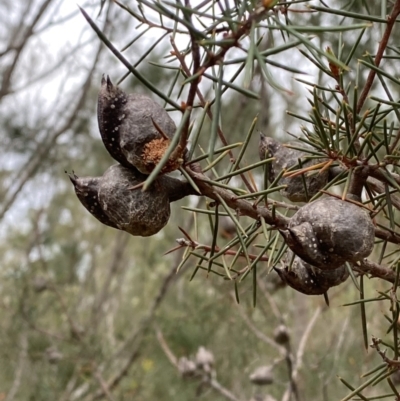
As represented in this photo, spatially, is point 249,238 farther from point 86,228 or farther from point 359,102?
point 86,228

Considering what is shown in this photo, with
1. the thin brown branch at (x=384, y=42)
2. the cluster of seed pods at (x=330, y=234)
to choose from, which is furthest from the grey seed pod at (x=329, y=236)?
the thin brown branch at (x=384, y=42)

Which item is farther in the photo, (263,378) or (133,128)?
(263,378)

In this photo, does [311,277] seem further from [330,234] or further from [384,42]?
[384,42]

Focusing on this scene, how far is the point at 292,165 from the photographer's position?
0.51 meters

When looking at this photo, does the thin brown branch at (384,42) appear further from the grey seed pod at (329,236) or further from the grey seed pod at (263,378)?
the grey seed pod at (263,378)

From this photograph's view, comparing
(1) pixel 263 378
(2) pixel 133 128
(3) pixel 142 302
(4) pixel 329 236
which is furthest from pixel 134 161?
(3) pixel 142 302

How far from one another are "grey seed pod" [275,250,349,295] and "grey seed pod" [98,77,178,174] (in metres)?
0.14

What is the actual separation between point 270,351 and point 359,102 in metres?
2.79

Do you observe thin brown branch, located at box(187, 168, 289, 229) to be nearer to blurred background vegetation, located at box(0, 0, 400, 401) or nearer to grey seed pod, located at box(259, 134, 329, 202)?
grey seed pod, located at box(259, 134, 329, 202)

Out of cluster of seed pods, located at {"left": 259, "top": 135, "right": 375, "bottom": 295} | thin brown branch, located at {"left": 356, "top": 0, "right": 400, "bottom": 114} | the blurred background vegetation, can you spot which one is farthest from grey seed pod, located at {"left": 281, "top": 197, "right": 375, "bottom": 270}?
the blurred background vegetation

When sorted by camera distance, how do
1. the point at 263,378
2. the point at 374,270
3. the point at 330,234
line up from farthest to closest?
1. the point at 263,378
2. the point at 374,270
3. the point at 330,234

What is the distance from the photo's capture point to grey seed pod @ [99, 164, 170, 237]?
404 millimetres

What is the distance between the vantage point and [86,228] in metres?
5.85

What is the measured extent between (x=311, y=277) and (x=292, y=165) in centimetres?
11
